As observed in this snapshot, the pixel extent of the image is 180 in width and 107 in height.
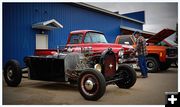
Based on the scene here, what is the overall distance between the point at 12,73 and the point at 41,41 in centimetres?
321

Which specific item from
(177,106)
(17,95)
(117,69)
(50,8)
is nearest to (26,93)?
(17,95)

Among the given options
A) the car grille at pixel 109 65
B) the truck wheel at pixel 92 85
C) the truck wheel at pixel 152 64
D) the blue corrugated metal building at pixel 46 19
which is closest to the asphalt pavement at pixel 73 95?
the truck wheel at pixel 92 85

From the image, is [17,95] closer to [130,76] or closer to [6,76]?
[6,76]

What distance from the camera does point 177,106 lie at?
244 cm

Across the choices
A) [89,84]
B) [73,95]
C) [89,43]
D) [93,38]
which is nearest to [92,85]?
[89,84]

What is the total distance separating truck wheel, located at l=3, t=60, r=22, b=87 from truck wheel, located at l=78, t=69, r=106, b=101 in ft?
5.22

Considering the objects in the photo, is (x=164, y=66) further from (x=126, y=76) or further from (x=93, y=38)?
(x=126, y=76)

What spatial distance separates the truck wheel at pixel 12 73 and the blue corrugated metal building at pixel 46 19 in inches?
15.7

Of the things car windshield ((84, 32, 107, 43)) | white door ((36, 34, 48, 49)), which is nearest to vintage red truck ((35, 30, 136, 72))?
car windshield ((84, 32, 107, 43))

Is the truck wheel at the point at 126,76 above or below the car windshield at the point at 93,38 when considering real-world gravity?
below

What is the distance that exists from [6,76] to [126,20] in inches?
296

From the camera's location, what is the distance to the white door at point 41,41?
7.85 metres

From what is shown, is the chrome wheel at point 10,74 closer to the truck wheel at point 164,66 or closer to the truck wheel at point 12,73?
the truck wheel at point 12,73

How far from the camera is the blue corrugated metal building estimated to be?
Answer: 600 centimetres
